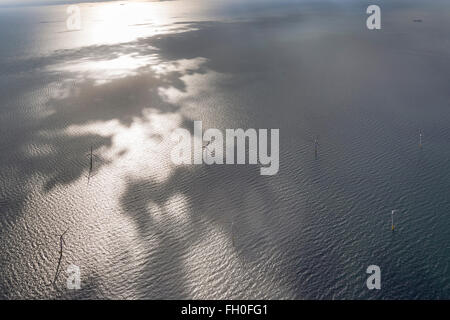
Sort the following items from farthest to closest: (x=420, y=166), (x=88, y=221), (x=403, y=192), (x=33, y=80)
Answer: (x=33, y=80) < (x=420, y=166) < (x=403, y=192) < (x=88, y=221)

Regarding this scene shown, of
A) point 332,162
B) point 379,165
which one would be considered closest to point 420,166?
point 379,165

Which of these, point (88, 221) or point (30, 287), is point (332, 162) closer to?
point (88, 221)

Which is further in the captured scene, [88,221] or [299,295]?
[88,221]
